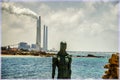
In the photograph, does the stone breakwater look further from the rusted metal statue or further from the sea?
the rusted metal statue

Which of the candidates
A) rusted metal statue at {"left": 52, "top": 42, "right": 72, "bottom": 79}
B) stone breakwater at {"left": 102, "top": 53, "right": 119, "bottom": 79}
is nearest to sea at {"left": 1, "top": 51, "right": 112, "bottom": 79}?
stone breakwater at {"left": 102, "top": 53, "right": 119, "bottom": 79}

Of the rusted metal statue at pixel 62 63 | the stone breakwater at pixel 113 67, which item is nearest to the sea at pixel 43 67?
the stone breakwater at pixel 113 67

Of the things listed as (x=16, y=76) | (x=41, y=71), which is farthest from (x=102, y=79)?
(x=16, y=76)

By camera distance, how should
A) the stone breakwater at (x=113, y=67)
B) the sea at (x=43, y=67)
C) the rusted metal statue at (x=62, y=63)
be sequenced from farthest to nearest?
the sea at (x=43, y=67) → the stone breakwater at (x=113, y=67) → the rusted metal statue at (x=62, y=63)

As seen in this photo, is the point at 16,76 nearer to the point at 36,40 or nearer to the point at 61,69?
the point at 36,40

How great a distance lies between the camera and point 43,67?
5.13 meters

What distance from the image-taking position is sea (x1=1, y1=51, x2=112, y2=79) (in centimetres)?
483

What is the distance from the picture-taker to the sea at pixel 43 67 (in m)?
4.83

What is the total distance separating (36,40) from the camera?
5.09m

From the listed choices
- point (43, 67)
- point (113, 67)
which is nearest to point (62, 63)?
point (113, 67)

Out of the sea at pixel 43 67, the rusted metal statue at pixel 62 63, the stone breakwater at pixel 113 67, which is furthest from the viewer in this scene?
the sea at pixel 43 67

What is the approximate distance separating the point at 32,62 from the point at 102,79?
1231mm

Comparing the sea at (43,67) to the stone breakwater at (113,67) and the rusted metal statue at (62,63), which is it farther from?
the rusted metal statue at (62,63)

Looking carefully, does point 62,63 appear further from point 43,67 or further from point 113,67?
point 43,67
